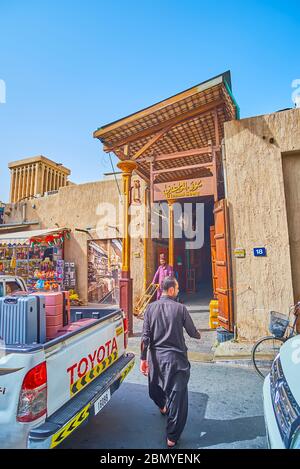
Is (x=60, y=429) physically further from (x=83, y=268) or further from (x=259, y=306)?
(x=83, y=268)

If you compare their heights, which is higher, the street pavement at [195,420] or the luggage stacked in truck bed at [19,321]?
the luggage stacked in truck bed at [19,321]

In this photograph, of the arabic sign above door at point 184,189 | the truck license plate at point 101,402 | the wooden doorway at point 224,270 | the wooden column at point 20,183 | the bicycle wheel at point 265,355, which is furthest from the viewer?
the wooden column at point 20,183

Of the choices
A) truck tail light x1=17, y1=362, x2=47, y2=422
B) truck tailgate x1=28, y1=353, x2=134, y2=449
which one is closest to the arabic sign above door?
truck tailgate x1=28, y1=353, x2=134, y2=449

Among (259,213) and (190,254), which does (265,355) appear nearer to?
(259,213)

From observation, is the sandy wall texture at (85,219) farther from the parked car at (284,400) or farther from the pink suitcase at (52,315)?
the parked car at (284,400)

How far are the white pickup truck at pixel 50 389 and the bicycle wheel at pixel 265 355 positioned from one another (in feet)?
9.10

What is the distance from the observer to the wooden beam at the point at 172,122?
275 inches

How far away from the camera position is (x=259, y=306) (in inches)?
225

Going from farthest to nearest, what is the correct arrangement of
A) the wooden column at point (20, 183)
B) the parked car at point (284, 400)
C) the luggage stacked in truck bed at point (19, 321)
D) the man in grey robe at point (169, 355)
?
the wooden column at point (20, 183), the man in grey robe at point (169, 355), the luggage stacked in truck bed at point (19, 321), the parked car at point (284, 400)

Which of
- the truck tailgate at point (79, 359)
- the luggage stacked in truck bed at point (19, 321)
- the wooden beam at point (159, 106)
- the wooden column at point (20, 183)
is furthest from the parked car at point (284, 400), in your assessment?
the wooden column at point (20, 183)

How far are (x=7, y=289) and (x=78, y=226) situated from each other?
7.91 metres

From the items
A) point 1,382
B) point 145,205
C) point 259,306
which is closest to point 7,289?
point 1,382

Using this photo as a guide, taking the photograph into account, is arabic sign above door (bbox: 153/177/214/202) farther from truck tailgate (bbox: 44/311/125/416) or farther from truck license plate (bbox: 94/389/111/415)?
truck license plate (bbox: 94/389/111/415)
